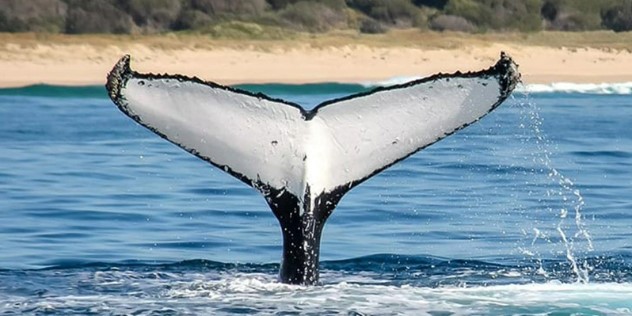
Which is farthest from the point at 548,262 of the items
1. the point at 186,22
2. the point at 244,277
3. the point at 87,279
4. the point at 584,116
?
the point at 186,22

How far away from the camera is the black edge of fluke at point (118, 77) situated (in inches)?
281

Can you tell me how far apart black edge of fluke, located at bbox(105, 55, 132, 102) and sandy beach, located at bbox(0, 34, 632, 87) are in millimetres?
27807

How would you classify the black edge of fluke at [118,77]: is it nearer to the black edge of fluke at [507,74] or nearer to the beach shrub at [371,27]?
the black edge of fluke at [507,74]

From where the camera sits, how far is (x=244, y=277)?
29.7 ft

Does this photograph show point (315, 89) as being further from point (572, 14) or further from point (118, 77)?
point (118, 77)

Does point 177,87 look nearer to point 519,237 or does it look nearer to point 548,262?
point 548,262

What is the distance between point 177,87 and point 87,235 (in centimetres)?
513

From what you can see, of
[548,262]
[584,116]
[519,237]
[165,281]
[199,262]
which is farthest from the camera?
[584,116]

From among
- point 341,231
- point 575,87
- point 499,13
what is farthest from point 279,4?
point 341,231

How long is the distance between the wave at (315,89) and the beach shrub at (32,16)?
12.1 meters

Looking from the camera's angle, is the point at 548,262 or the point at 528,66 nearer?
the point at 548,262

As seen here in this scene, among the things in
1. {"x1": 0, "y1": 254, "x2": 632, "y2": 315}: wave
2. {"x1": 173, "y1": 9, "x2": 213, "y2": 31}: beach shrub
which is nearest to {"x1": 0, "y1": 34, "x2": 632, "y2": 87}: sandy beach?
{"x1": 173, "y1": 9, "x2": 213, "y2": 31}: beach shrub

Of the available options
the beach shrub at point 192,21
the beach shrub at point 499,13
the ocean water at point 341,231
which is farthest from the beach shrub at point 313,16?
the ocean water at point 341,231

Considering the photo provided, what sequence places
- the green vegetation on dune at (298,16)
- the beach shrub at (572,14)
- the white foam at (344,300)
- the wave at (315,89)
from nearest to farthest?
the white foam at (344,300) < the wave at (315,89) < the green vegetation on dune at (298,16) < the beach shrub at (572,14)
